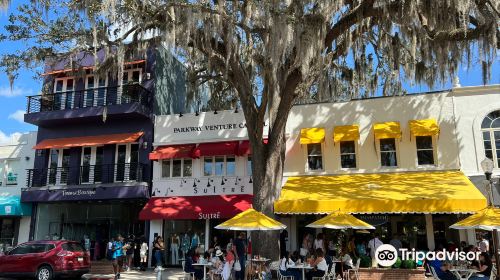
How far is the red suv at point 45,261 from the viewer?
51.3ft

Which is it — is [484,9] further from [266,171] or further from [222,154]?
[222,154]

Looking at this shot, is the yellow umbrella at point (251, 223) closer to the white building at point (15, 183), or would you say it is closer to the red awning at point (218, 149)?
the red awning at point (218, 149)

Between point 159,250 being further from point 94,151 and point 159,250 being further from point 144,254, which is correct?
point 94,151

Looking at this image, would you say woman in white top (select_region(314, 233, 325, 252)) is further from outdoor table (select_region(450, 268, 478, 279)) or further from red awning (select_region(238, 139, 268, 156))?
outdoor table (select_region(450, 268, 478, 279))

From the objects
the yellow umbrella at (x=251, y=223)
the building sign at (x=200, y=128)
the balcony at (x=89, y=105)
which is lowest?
the yellow umbrella at (x=251, y=223)

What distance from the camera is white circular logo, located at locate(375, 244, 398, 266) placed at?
47.1ft

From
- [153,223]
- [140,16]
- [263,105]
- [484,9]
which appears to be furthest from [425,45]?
[153,223]

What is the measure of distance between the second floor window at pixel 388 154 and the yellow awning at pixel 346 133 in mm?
1256

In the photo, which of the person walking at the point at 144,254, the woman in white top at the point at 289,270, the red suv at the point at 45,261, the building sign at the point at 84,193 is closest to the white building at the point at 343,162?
the person walking at the point at 144,254

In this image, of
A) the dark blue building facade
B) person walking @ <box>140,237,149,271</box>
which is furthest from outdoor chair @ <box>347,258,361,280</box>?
the dark blue building facade

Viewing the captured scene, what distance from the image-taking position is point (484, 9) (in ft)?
43.8

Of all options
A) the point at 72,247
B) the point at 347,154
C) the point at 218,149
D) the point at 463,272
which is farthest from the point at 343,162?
the point at 72,247

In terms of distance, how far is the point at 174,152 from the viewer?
20.5 meters

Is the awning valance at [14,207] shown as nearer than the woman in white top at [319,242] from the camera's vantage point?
No
